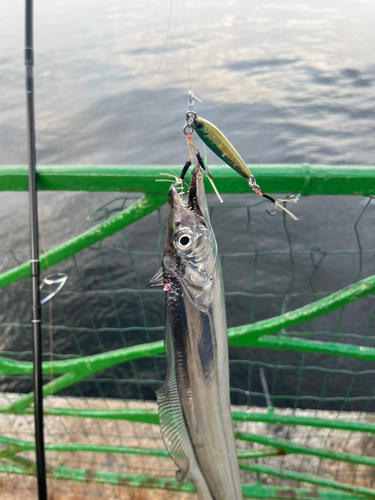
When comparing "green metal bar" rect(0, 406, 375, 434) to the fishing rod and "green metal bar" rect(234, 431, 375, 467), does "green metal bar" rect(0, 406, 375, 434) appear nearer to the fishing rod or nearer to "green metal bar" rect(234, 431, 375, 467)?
"green metal bar" rect(234, 431, 375, 467)

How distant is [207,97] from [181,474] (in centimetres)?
1258

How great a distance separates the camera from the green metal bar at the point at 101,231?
1607 mm

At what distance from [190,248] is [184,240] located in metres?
0.02

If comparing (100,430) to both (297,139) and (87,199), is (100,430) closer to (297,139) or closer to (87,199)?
(87,199)

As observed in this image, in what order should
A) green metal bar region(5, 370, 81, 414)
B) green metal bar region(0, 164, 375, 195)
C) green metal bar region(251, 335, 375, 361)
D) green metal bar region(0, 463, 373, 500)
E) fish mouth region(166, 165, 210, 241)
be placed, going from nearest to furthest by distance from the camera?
fish mouth region(166, 165, 210, 241) → green metal bar region(0, 164, 375, 195) → green metal bar region(251, 335, 375, 361) → green metal bar region(5, 370, 81, 414) → green metal bar region(0, 463, 373, 500)

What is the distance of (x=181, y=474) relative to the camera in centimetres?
106

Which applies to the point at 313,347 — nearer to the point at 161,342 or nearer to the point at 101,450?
the point at 161,342

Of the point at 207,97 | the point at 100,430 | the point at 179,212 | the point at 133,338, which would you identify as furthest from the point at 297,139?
the point at 179,212

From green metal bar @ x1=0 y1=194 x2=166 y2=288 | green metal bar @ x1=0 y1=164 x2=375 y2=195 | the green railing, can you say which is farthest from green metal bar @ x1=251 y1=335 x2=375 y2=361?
green metal bar @ x1=0 y1=194 x2=166 y2=288

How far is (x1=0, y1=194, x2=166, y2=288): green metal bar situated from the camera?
161 cm

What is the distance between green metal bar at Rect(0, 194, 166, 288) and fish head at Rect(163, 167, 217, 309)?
0.74 metres

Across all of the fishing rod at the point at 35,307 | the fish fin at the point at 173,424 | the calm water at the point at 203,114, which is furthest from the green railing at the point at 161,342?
the fish fin at the point at 173,424

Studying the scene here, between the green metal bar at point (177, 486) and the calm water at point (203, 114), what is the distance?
0.83m

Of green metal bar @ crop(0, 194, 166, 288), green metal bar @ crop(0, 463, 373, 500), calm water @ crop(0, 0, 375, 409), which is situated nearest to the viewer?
green metal bar @ crop(0, 194, 166, 288)
